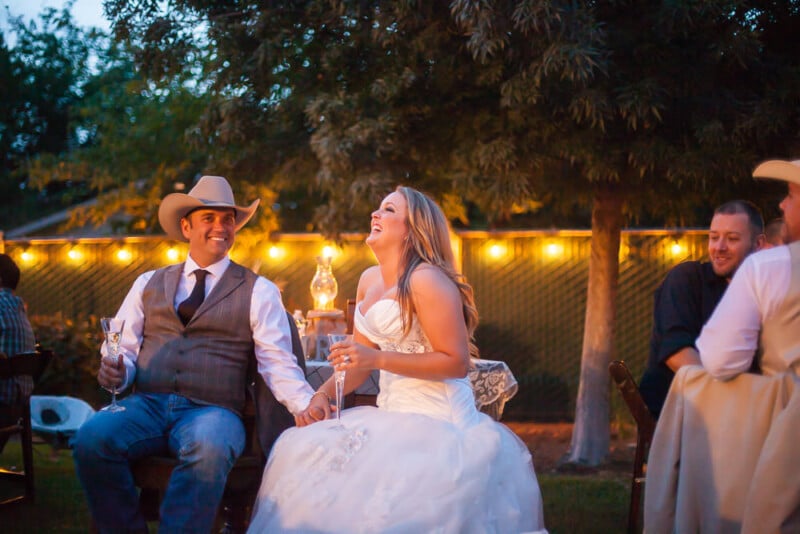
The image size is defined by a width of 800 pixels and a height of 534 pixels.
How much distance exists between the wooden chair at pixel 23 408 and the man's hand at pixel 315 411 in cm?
244

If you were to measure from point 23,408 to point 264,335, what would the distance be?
2.74 metres

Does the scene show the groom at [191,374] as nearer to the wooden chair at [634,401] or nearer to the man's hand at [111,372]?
the man's hand at [111,372]

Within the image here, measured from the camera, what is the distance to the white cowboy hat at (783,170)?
10.5 feet

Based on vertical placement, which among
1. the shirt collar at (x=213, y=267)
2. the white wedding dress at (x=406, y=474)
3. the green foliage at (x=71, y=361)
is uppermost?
the shirt collar at (x=213, y=267)

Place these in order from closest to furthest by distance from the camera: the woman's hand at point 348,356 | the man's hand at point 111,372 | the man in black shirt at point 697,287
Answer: the woman's hand at point 348,356 < the man's hand at point 111,372 < the man in black shirt at point 697,287

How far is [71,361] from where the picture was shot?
10.7 meters

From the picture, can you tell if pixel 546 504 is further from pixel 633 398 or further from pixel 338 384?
pixel 338 384

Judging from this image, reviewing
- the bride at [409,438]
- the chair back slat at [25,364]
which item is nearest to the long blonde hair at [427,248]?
the bride at [409,438]

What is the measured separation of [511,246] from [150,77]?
15.2ft

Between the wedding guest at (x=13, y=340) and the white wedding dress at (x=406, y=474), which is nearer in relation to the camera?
the white wedding dress at (x=406, y=474)

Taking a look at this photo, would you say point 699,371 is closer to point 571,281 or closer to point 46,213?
point 571,281

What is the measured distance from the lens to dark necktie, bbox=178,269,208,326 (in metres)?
4.14

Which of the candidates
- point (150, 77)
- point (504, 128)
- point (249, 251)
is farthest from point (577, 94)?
point (249, 251)

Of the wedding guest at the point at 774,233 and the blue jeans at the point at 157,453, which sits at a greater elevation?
the wedding guest at the point at 774,233
